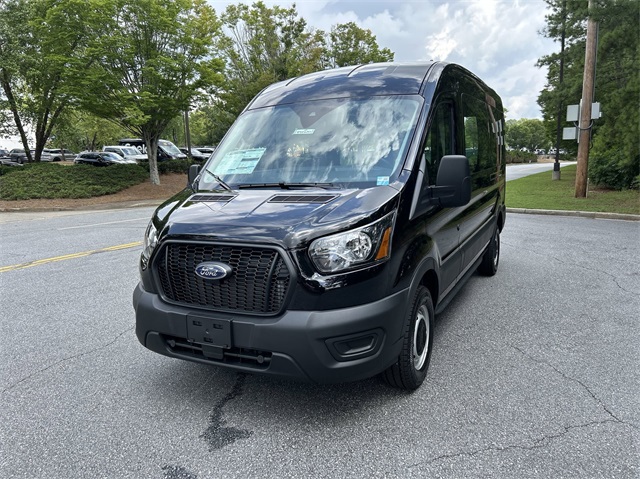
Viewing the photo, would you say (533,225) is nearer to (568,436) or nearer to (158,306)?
(568,436)

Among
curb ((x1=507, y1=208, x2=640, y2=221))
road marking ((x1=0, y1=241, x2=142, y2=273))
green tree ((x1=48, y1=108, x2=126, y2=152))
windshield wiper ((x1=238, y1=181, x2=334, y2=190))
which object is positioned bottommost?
curb ((x1=507, y1=208, x2=640, y2=221))

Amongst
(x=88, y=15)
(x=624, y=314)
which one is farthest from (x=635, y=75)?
(x=88, y=15)

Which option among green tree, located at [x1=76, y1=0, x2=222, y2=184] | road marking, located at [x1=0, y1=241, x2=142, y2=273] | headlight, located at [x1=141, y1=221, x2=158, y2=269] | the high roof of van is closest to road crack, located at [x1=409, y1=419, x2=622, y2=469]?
headlight, located at [x1=141, y1=221, x2=158, y2=269]

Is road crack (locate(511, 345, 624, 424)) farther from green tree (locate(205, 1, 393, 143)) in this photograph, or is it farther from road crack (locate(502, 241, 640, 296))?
green tree (locate(205, 1, 393, 143))

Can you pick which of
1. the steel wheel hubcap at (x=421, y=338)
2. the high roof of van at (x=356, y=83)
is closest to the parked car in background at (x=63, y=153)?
the high roof of van at (x=356, y=83)

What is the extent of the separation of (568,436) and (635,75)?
1351 centimetres

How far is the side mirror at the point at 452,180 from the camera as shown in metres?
3.07

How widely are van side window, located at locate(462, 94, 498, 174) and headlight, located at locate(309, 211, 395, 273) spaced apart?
206 centimetres

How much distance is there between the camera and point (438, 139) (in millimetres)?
3502

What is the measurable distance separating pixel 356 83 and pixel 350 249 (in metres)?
1.77

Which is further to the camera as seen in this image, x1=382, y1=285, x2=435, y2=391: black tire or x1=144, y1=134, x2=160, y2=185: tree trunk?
x1=144, y1=134, x2=160, y2=185: tree trunk

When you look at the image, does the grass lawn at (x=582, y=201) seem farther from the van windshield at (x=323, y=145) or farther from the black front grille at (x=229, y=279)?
the black front grille at (x=229, y=279)

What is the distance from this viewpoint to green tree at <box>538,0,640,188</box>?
12070 mm

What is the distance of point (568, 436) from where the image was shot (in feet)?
8.57
